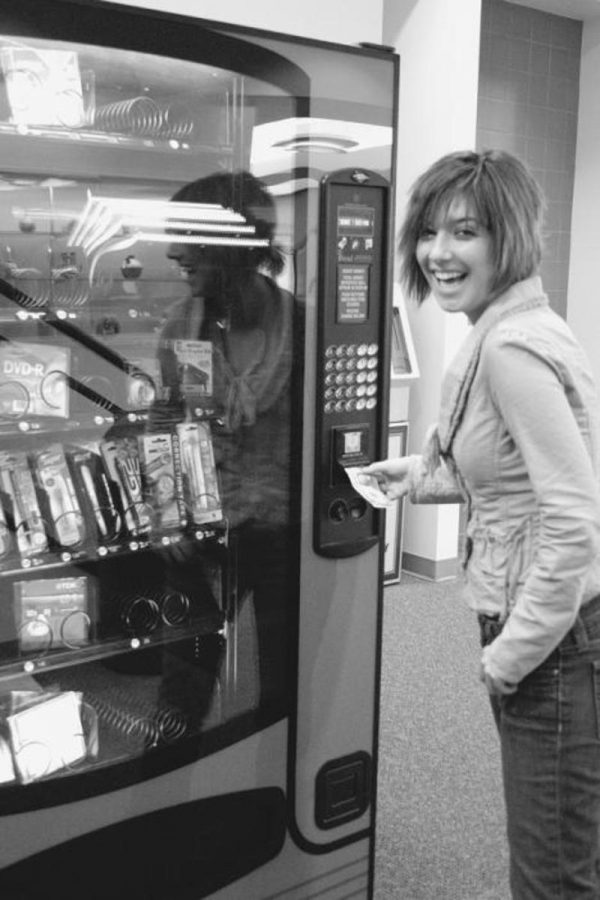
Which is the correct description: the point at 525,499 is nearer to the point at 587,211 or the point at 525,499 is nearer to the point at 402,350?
the point at 402,350

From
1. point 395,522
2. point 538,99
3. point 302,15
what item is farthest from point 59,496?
point 538,99

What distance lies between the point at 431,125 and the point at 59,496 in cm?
294

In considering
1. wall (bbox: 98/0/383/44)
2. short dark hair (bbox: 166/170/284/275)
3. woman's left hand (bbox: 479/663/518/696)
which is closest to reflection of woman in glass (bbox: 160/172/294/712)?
short dark hair (bbox: 166/170/284/275)

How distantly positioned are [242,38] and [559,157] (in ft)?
14.8

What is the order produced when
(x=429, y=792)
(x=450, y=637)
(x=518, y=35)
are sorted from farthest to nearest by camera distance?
(x=518, y=35)
(x=450, y=637)
(x=429, y=792)

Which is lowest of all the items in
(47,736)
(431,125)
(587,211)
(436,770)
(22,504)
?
(436,770)

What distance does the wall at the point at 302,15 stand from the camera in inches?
122

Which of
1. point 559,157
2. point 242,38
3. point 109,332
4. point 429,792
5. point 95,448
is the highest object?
point 559,157

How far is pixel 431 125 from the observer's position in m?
4.05

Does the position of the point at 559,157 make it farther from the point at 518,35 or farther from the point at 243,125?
the point at 243,125

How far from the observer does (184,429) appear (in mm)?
1773

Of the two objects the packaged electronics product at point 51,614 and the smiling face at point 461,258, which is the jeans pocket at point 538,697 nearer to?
the smiling face at point 461,258

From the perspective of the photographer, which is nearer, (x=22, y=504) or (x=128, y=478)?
(x=22, y=504)

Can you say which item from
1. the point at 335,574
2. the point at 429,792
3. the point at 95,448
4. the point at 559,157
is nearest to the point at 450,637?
the point at 429,792
